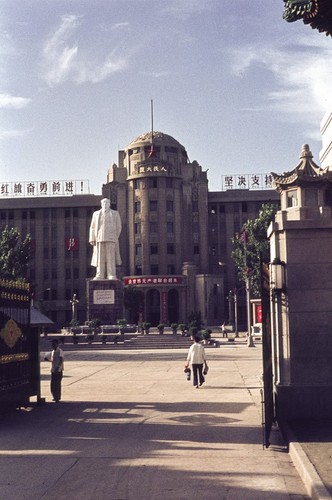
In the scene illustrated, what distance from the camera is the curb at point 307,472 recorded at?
6.80 meters

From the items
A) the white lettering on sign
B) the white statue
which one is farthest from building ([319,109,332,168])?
the white statue

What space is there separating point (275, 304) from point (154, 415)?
3.75 metres

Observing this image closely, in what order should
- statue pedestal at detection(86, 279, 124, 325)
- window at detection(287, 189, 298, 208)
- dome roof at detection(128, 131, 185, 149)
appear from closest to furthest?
window at detection(287, 189, 298, 208) → statue pedestal at detection(86, 279, 124, 325) → dome roof at detection(128, 131, 185, 149)

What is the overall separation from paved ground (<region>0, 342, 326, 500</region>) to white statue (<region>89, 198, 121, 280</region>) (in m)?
37.9

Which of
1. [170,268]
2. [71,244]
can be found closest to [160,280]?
[170,268]

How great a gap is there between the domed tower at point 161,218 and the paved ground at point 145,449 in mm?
63154

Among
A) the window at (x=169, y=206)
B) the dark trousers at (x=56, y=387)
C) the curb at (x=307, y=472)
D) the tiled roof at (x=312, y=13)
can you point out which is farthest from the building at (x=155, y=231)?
the tiled roof at (x=312, y=13)

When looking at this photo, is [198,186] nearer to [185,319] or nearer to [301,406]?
[185,319]

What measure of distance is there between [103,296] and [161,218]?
95.3 ft

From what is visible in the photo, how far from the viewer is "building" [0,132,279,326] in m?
79.4

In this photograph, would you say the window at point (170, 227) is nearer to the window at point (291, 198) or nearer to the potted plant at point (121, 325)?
the potted plant at point (121, 325)

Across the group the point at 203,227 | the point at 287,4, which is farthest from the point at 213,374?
the point at 203,227

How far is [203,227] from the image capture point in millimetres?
84000

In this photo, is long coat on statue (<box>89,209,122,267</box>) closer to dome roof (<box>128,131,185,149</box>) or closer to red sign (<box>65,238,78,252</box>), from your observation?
red sign (<box>65,238,78,252</box>)
